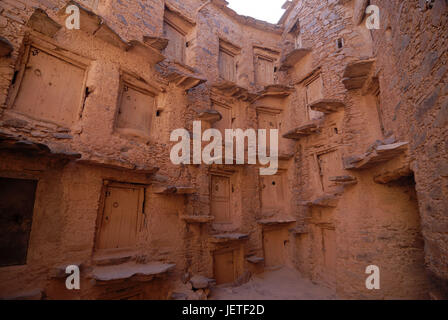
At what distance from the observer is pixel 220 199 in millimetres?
8914

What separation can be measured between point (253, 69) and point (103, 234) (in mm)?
9595

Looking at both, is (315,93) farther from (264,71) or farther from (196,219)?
(196,219)

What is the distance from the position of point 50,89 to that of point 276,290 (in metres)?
9.13

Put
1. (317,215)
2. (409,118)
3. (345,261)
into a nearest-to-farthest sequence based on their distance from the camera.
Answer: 1. (409,118)
2. (345,261)
3. (317,215)

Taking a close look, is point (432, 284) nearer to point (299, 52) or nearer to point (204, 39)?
point (299, 52)

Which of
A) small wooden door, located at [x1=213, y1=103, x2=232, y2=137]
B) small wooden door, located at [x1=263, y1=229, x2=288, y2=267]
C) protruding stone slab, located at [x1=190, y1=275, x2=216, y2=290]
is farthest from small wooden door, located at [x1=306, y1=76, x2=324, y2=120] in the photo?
protruding stone slab, located at [x1=190, y1=275, x2=216, y2=290]

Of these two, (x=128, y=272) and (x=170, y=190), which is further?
(x=170, y=190)

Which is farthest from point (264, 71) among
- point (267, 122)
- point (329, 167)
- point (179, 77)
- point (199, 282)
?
point (199, 282)

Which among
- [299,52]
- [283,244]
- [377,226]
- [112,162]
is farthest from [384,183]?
[112,162]

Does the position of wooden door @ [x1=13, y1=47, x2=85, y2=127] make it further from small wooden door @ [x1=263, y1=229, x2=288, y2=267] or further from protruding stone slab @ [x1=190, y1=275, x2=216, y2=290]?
small wooden door @ [x1=263, y1=229, x2=288, y2=267]

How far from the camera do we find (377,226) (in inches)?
254

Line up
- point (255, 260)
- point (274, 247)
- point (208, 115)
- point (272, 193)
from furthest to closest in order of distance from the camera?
point (272, 193)
point (274, 247)
point (255, 260)
point (208, 115)

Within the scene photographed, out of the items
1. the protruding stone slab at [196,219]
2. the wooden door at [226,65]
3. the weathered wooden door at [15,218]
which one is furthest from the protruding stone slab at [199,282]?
the wooden door at [226,65]

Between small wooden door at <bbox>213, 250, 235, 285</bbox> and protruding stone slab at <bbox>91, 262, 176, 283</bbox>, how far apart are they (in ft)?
8.33
